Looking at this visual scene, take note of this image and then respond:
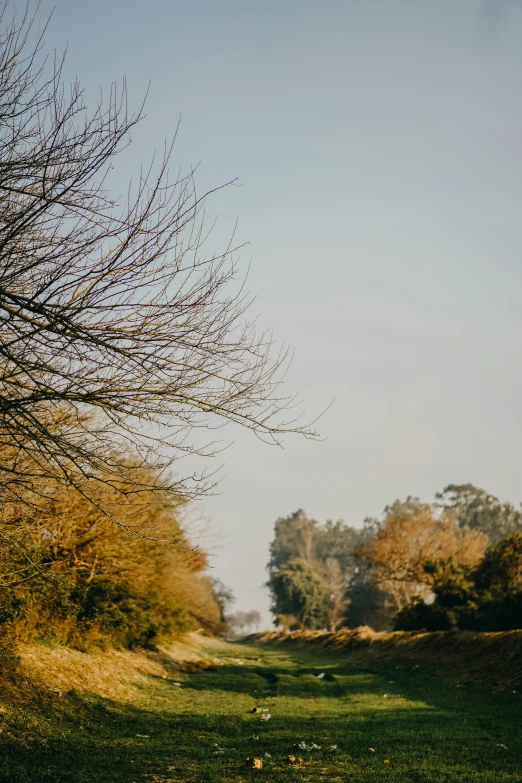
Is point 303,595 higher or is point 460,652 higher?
point 460,652

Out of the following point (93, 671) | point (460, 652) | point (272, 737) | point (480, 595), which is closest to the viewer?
point (272, 737)

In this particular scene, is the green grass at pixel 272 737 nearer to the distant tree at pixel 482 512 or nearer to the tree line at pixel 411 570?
the tree line at pixel 411 570

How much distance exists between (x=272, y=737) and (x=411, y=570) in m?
28.1

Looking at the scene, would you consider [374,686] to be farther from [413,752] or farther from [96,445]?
[96,445]

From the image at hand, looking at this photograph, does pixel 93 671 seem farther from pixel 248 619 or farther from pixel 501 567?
pixel 248 619

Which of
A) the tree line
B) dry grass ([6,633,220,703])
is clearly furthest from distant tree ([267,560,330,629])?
dry grass ([6,633,220,703])

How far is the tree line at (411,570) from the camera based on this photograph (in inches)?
766

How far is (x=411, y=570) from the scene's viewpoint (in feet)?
112

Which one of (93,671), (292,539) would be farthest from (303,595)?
(93,671)

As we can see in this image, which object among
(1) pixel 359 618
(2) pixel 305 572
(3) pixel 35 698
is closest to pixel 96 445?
(3) pixel 35 698

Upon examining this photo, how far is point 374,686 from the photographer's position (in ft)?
50.7

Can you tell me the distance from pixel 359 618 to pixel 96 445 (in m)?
64.6

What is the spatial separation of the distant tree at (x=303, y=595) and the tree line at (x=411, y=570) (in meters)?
0.11

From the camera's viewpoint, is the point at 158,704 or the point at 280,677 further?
the point at 280,677
